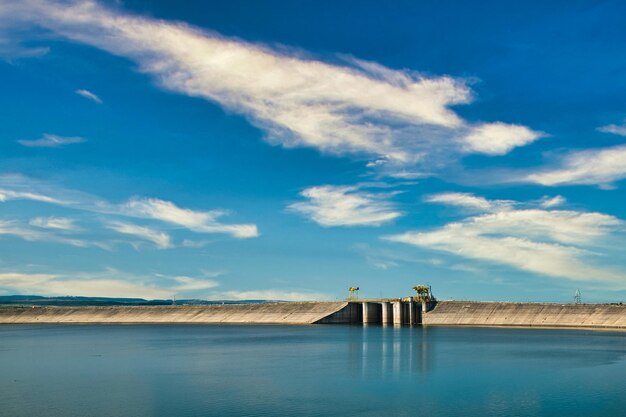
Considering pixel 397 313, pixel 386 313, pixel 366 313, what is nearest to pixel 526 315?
pixel 397 313

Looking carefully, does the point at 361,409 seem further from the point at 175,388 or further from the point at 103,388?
the point at 103,388

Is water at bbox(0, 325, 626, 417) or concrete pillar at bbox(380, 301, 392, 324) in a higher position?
concrete pillar at bbox(380, 301, 392, 324)

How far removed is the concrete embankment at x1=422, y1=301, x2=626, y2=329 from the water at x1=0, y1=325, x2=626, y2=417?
2730 centimetres

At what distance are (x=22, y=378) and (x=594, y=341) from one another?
94817 mm

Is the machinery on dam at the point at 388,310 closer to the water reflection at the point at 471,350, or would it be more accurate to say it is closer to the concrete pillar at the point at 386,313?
the concrete pillar at the point at 386,313

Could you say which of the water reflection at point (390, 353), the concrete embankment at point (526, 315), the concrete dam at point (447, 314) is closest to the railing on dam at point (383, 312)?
the concrete dam at point (447, 314)

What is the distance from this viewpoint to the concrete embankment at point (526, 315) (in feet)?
478

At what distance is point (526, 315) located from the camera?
513 feet

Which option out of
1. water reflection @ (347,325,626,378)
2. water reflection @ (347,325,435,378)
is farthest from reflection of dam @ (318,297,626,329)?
water reflection @ (347,325,435,378)

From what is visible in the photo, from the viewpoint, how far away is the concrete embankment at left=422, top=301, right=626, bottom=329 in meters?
146

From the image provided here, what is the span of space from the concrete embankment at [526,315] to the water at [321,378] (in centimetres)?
2730

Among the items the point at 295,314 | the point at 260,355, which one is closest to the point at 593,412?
the point at 260,355

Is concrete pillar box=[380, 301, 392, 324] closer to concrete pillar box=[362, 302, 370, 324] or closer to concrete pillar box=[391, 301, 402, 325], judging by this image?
concrete pillar box=[391, 301, 402, 325]

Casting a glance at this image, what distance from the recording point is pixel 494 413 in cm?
5278
